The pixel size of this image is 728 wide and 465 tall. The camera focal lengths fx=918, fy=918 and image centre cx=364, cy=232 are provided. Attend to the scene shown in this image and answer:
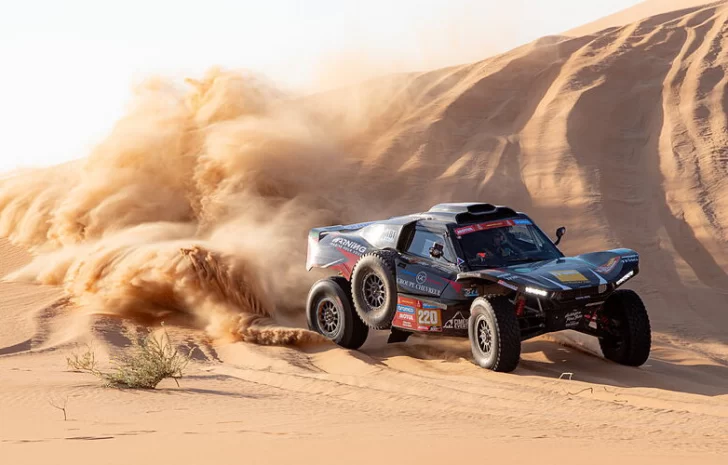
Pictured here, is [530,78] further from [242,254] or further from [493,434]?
[493,434]

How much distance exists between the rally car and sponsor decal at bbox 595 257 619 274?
1 cm

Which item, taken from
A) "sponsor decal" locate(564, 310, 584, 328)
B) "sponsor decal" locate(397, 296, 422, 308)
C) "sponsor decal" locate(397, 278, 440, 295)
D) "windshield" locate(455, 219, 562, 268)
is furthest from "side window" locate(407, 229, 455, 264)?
"sponsor decal" locate(564, 310, 584, 328)

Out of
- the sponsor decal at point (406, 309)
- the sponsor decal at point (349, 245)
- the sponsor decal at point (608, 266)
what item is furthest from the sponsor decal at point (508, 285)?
the sponsor decal at point (349, 245)

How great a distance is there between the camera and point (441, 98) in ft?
71.5

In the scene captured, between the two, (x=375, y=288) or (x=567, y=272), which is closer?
(x=567, y=272)

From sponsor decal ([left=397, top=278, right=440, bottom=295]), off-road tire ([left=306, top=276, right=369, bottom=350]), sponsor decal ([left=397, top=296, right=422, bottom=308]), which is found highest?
sponsor decal ([left=397, top=278, right=440, bottom=295])

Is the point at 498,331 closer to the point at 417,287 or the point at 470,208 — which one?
the point at 417,287

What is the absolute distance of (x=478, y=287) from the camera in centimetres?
933

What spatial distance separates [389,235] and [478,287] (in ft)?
4.87

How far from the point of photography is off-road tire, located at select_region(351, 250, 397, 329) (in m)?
9.88

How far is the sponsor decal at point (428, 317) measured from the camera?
9.52 m

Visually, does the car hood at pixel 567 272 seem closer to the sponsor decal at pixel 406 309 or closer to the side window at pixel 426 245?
the side window at pixel 426 245

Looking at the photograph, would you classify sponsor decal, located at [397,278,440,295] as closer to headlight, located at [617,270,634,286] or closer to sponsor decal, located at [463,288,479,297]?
sponsor decal, located at [463,288,479,297]

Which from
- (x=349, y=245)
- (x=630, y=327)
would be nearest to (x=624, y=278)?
(x=630, y=327)
